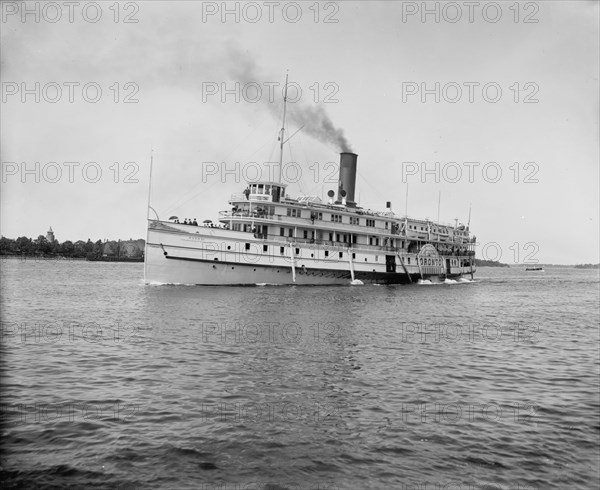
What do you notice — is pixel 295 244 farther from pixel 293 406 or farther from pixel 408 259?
pixel 293 406

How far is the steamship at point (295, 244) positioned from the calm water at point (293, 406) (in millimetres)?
18004

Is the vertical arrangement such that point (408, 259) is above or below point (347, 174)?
below

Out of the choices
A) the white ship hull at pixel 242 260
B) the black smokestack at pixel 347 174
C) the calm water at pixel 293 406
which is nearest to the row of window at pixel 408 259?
the white ship hull at pixel 242 260

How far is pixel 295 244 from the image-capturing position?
47.6m

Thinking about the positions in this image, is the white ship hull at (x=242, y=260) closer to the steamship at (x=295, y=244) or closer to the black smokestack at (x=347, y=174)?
the steamship at (x=295, y=244)

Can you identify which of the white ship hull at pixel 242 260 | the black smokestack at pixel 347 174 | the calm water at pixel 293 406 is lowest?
the calm water at pixel 293 406

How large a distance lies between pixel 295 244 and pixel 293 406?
3662cm

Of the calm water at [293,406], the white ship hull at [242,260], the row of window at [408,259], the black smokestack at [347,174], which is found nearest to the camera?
the calm water at [293,406]

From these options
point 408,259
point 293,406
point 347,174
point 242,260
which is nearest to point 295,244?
point 242,260

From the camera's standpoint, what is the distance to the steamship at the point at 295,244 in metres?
41.4

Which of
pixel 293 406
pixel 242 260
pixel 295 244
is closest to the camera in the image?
pixel 293 406

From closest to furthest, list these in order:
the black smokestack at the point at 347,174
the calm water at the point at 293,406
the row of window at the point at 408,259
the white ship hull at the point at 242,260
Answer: the calm water at the point at 293,406
the white ship hull at the point at 242,260
the row of window at the point at 408,259
the black smokestack at the point at 347,174

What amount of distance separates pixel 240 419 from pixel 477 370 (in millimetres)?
8595

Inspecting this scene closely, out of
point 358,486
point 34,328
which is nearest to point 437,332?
point 358,486
